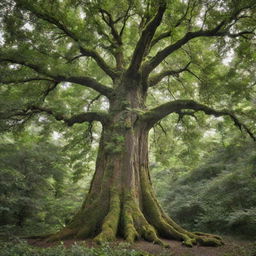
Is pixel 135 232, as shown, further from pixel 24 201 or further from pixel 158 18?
pixel 24 201

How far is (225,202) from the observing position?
330 inches

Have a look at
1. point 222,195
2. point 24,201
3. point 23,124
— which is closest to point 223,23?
point 222,195

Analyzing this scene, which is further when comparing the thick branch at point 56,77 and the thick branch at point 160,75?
the thick branch at point 160,75

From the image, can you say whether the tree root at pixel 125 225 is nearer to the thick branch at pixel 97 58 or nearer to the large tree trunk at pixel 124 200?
the large tree trunk at pixel 124 200

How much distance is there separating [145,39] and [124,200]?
4775 millimetres

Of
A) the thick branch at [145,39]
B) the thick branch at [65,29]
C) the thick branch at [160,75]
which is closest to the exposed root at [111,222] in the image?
the thick branch at [145,39]

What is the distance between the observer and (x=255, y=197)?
7621 mm

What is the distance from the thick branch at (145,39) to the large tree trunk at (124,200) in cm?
121

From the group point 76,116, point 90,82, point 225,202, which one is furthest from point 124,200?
point 90,82

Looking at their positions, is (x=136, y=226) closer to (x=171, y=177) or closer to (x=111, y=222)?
(x=111, y=222)

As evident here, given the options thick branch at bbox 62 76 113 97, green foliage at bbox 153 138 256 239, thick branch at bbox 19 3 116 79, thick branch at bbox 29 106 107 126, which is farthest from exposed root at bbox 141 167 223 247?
thick branch at bbox 19 3 116 79

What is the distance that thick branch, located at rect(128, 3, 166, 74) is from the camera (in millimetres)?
6445

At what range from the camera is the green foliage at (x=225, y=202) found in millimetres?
7366

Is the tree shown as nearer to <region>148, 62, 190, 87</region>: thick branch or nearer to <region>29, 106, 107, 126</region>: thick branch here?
<region>29, 106, 107, 126</region>: thick branch
